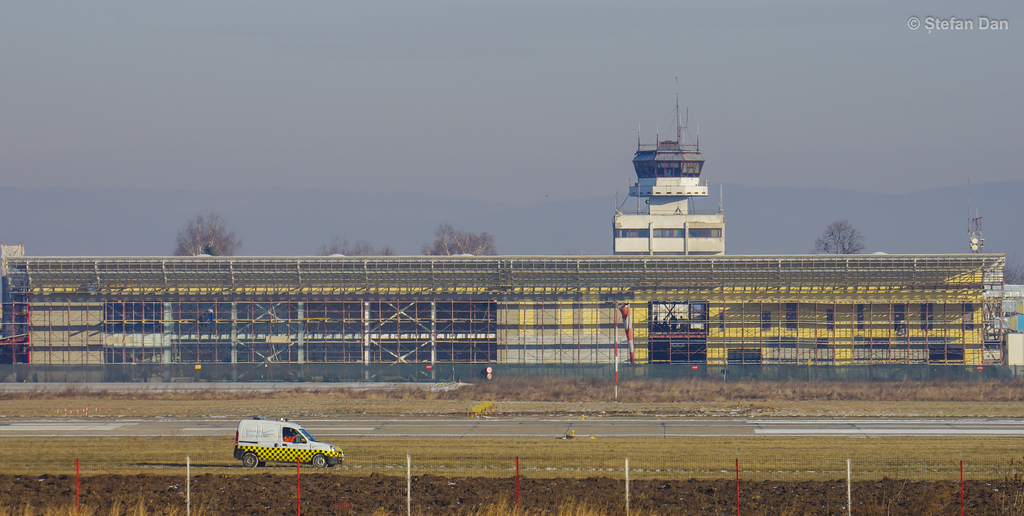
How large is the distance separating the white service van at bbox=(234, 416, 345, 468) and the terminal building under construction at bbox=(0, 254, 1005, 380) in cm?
5402

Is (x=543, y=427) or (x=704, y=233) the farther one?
(x=704, y=233)

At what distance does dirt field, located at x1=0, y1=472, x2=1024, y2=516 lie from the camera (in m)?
28.5

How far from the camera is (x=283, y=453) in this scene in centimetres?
3725

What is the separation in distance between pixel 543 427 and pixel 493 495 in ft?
65.8

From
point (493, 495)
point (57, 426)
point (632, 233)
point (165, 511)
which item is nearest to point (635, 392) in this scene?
point (57, 426)

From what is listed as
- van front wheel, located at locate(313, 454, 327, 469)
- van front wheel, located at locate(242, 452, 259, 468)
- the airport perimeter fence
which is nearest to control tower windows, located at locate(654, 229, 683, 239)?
the airport perimeter fence

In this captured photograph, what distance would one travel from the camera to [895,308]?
91062 mm

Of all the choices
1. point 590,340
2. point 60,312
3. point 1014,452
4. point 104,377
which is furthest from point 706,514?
point 60,312

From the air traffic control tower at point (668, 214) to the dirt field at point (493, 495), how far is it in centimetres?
9100

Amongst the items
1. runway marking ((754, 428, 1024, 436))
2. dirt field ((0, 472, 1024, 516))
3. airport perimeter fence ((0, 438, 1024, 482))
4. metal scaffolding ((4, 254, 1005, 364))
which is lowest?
runway marking ((754, 428, 1024, 436))

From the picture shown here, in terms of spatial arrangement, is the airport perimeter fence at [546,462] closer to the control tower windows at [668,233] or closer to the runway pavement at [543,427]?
the runway pavement at [543,427]

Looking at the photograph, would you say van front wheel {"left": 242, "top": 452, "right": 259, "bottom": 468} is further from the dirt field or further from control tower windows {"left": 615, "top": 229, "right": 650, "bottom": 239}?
control tower windows {"left": 615, "top": 229, "right": 650, "bottom": 239}

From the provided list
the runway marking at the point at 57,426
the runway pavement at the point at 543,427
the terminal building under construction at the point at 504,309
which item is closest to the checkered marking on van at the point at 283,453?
the runway pavement at the point at 543,427

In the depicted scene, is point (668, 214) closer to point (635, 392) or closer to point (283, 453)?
point (635, 392)
